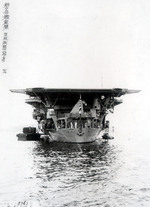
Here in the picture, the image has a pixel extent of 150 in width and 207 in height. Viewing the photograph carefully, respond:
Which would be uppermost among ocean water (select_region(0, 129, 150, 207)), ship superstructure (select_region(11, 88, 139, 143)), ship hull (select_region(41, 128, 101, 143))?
ship superstructure (select_region(11, 88, 139, 143))

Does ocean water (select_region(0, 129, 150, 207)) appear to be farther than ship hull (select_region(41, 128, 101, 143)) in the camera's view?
No

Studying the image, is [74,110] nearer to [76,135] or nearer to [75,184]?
[76,135]

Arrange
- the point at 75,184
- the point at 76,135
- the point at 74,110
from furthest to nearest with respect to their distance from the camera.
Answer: the point at 74,110
the point at 76,135
the point at 75,184

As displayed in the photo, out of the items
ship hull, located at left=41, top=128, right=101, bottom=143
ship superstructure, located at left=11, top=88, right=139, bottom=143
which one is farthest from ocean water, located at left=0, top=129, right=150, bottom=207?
ship superstructure, located at left=11, top=88, right=139, bottom=143

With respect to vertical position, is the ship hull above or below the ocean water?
above

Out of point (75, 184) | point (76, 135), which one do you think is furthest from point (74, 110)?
point (75, 184)

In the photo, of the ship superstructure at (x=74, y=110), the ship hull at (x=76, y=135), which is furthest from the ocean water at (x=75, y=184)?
A: the ship superstructure at (x=74, y=110)

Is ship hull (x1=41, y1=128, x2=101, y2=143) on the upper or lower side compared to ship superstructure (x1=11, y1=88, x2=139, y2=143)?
lower

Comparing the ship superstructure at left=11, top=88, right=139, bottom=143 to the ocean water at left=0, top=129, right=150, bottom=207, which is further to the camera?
the ship superstructure at left=11, top=88, right=139, bottom=143

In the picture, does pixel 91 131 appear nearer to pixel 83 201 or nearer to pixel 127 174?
pixel 127 174

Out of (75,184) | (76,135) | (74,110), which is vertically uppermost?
(74,110)

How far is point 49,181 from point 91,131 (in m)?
23.0

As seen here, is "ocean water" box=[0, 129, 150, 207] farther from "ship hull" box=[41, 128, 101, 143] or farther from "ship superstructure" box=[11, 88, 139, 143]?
"ship superstructure" box=[11, 88, 139, 143]

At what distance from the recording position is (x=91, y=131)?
38.2 metres
